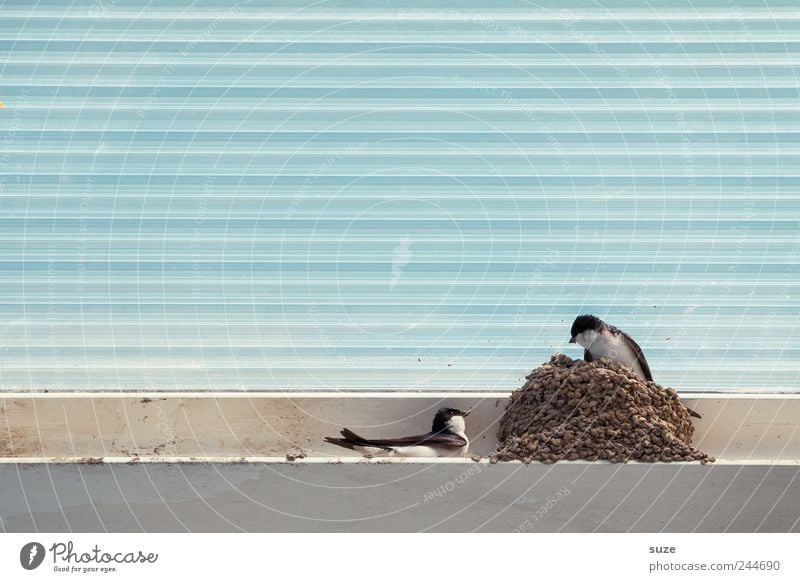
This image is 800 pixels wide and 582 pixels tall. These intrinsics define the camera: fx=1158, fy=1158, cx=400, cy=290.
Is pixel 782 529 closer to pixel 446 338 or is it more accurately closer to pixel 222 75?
pixel 446 338

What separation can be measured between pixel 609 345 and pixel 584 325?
21 centimetres

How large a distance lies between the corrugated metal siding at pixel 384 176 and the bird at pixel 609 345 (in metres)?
0.31

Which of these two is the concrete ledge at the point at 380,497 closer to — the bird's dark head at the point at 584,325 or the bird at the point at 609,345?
the bird at the point at 609,345

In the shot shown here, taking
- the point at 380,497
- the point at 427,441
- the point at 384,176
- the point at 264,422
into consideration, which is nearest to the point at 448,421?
the point at 427,441

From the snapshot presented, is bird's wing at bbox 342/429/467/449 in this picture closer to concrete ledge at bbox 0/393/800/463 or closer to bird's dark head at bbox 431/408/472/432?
bird's dark head at bbox 431/408/472/432

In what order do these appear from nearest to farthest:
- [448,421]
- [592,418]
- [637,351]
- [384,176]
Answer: [592,418]
[448,421]
[637,351]
[384,176]

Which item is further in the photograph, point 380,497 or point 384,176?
point 384,176

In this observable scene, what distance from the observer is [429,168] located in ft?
23.1

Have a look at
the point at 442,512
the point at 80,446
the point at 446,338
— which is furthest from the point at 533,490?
the point at 80,446

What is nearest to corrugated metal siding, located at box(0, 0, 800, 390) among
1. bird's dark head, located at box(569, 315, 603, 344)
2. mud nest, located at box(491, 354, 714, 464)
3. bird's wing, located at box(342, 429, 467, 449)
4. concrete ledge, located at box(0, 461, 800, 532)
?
bird's dark head, located at box(569, 315, 603, 344)

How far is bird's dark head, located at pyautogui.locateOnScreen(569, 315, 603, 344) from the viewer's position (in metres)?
6.88

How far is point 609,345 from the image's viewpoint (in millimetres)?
6789

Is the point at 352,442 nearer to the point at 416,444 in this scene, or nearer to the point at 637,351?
the point at 416,444
